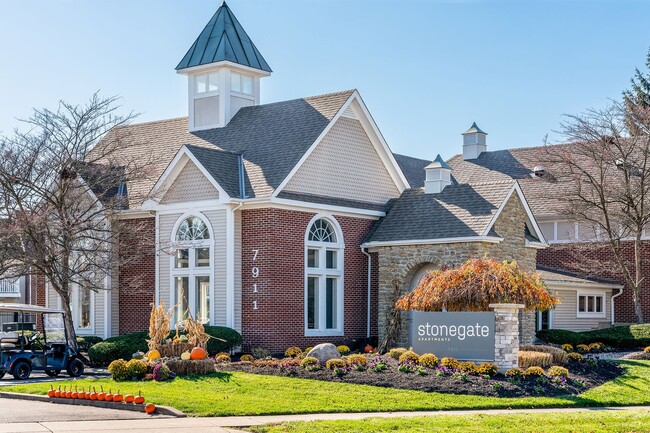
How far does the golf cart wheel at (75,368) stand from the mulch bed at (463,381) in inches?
189

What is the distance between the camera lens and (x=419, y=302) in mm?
25031

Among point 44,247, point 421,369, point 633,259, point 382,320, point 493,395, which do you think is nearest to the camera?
point 493,395

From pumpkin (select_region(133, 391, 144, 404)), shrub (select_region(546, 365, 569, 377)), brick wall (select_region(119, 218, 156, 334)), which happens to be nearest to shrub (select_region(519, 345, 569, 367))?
shrub (select_region(546, 365, 569, 377))

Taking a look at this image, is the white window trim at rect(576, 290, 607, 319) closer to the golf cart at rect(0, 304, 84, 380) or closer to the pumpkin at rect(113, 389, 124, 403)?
the golf cart at rect(0, 304, 84, 380)

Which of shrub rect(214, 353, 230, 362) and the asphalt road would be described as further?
shrub rect(214, 353, 230, 362)

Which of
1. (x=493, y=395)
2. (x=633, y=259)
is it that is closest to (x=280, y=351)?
(x=493, y=395)

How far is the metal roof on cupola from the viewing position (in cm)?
3691

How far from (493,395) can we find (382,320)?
12.0 meters

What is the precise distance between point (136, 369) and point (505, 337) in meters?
8.53

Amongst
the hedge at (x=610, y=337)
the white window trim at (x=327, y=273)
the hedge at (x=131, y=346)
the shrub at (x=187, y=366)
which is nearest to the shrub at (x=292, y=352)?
the hedge at (x=131, y=346)

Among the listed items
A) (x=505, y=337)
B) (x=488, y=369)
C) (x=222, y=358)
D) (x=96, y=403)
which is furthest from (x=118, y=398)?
(x=505, y=337)

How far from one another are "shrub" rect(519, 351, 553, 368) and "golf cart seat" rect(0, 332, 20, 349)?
1267 cm

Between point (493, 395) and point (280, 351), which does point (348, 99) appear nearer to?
point (280, 351)

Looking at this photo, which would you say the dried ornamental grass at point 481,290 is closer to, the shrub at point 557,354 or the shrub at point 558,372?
the shrub at point 557,354
